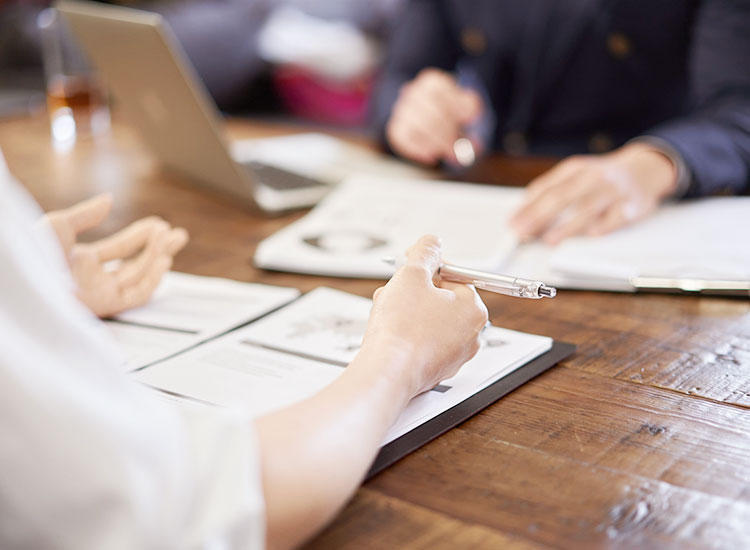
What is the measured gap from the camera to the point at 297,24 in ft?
9.40

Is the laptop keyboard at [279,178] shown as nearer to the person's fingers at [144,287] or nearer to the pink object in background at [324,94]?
the person's fingers at [144,287]

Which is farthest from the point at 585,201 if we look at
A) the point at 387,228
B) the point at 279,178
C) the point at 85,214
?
the point at 85,214

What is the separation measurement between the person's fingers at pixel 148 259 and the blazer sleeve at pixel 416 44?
86cm

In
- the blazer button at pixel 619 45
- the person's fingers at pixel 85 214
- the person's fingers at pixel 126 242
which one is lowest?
the person's fingers at pixel 126 242

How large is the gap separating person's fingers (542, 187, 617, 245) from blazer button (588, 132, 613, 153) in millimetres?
676

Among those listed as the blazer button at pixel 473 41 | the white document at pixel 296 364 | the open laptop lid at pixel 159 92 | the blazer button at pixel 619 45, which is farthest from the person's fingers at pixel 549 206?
the blazer button at pixel 473 41

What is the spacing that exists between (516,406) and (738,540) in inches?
8.1

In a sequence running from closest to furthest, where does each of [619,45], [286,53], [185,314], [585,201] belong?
[185,314] → [585,201] → [619,45] → [286,53]

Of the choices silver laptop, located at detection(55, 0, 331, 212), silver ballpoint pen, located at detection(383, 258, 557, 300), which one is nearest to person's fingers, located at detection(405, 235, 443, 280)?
silver ballpoint pen, located at detection(383, 258, 557, 300)

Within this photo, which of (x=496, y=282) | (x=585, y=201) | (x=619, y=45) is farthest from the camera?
(x=619, y=45)

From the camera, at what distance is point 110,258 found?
2.99 ft

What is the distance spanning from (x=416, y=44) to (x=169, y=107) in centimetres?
67

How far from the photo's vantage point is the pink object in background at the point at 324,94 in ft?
9.27

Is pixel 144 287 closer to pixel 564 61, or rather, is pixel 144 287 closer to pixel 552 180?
pixel 552 180
